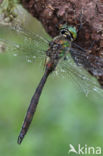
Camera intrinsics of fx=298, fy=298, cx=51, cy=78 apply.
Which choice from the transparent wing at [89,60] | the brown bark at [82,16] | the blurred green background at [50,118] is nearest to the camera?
the brown bark at [82,16]

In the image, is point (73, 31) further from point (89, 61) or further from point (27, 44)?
point (27, 44)

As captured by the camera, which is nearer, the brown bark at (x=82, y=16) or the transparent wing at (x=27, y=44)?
the brown bark at (x=82, y=16)

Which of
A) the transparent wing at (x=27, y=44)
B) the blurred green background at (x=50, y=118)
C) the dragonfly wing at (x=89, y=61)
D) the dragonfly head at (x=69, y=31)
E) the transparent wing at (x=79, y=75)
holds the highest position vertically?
the dragonfly head at (x=69, y=31)

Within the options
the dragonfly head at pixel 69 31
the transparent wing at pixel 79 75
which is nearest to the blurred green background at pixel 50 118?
the transparent wing at pixel 79 75

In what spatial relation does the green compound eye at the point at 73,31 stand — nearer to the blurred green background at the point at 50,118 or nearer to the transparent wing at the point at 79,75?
the transparent wing at the point at 79,75

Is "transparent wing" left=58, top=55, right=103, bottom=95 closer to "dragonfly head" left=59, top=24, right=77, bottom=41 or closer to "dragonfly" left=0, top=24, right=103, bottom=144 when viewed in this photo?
"dragonfly" left=0, top=24, right=103, bottom=144

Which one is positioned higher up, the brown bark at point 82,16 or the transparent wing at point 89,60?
the brown bark at point 82,16
